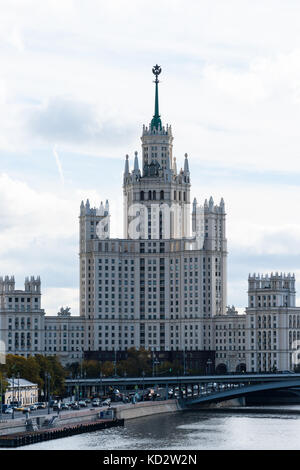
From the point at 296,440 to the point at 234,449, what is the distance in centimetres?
1327
